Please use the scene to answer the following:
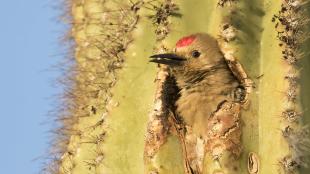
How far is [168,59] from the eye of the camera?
272 cm

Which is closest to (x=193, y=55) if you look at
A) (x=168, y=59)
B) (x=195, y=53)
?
(x=195, y=53)

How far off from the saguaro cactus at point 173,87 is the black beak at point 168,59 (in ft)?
0.11

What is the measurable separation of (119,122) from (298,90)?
64cm

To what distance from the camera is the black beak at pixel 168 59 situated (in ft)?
8.73

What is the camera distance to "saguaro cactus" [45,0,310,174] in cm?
247

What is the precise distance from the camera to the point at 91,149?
278cm

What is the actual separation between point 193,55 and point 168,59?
0.15 metres

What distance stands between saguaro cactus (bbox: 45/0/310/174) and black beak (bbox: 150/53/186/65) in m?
0.03

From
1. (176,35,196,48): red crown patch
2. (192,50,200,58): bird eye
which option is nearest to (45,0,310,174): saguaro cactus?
(176,35,196,48): red crown patch

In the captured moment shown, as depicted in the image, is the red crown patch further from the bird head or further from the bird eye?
the bird eye

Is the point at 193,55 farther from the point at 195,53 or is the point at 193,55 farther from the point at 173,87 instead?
the point at 173,87

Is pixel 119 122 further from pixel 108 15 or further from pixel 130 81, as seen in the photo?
pixel 108 15

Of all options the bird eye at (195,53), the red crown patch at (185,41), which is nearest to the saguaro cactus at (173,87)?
the red crown patch at (185,41)

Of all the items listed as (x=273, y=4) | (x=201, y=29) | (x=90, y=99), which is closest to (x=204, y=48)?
(x=201, y=29)
